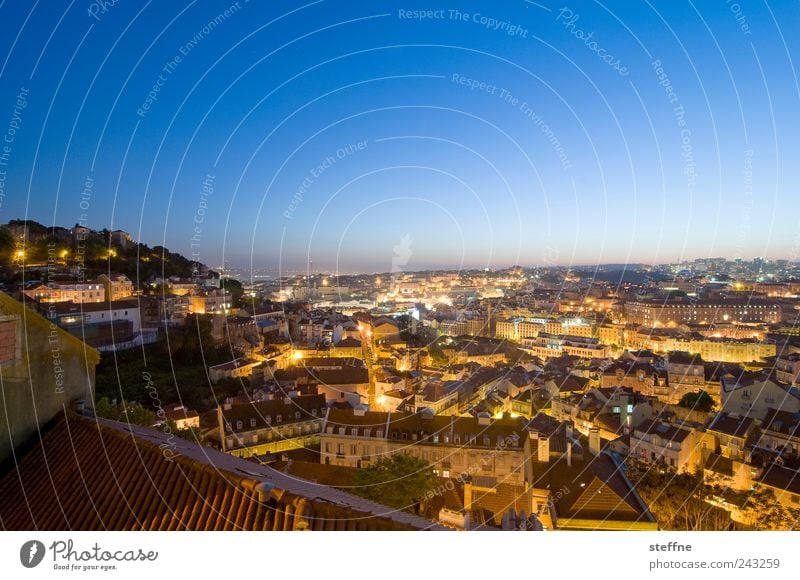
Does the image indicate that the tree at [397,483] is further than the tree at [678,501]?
No

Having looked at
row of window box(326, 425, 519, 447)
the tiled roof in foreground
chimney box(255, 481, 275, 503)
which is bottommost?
row of window box(326, 425, 519, 447)

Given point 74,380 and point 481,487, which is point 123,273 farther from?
point 74,380

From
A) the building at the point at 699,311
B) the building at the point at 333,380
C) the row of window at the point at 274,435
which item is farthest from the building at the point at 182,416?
the building at the point at 699,311

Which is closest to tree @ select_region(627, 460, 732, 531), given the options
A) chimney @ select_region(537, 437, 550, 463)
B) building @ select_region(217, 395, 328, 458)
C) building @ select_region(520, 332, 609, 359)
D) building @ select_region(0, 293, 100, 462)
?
chimney @ select_region(537, 437, 550, 463)

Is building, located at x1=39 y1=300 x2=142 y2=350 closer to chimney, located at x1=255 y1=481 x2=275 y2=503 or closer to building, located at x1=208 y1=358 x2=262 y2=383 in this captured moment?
building, located at x1=208 y1=358 x2=262 y2=383

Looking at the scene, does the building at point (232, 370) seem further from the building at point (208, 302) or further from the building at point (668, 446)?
the building at point (668, 446)
